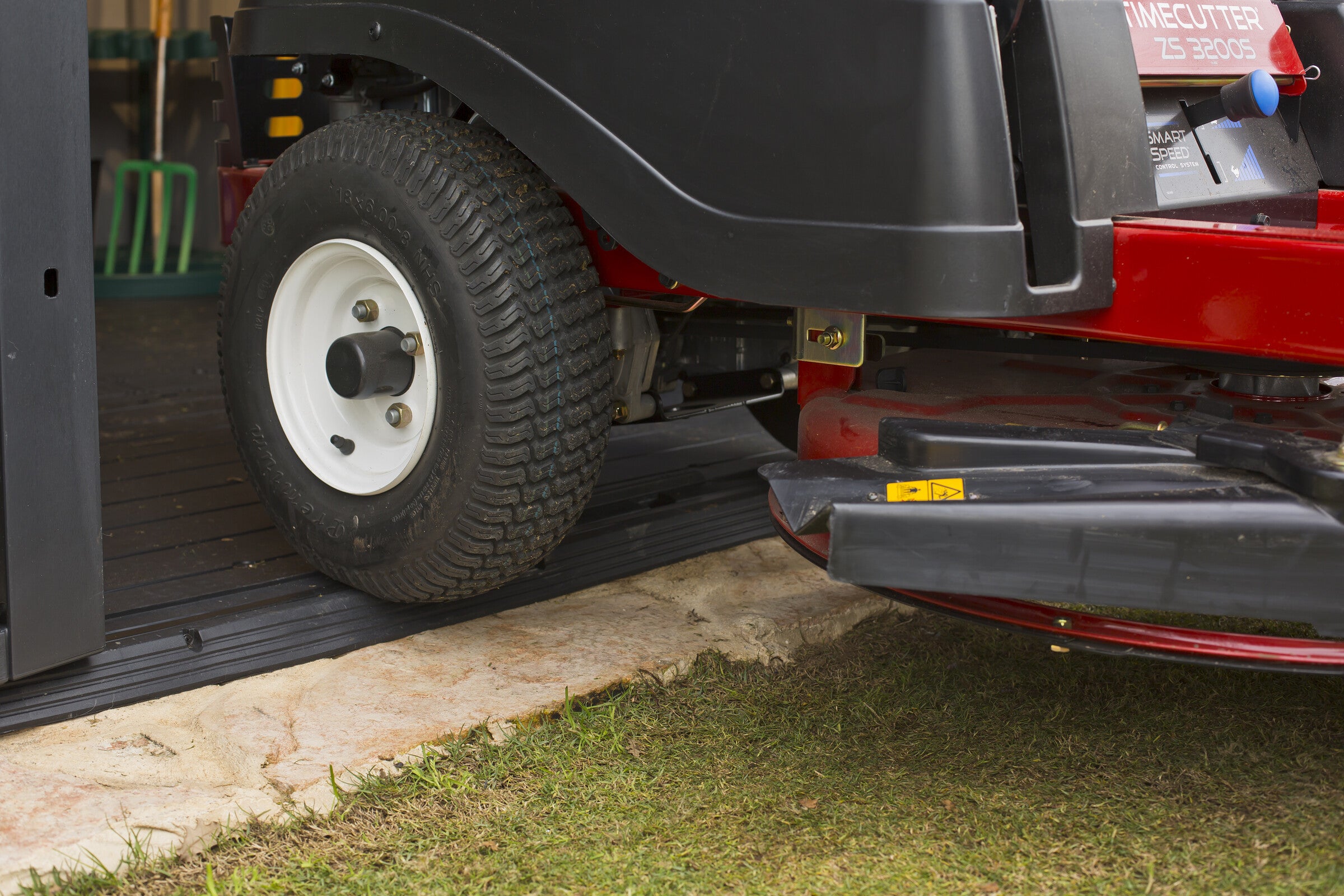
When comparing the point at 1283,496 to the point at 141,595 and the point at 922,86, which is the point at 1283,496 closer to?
the point at 922,86

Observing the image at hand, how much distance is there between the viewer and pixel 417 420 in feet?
7.59

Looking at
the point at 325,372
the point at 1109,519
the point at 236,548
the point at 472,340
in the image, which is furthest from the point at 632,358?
the point at 1109,519

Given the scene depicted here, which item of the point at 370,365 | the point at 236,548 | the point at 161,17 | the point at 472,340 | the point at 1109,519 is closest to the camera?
the point at 1109,519

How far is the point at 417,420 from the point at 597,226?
47 cm

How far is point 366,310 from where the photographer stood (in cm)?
234

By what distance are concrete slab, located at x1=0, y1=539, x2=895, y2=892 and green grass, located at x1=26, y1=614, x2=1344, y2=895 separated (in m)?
0.06

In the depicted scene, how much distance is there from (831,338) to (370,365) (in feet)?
2.71

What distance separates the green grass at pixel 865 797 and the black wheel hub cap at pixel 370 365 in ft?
2.15

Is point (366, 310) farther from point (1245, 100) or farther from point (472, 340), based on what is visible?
point (1245, 100)

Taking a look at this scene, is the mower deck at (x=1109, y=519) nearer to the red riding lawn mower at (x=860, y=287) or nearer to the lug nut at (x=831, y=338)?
the red riding lawn mower at (x=860, y=287)

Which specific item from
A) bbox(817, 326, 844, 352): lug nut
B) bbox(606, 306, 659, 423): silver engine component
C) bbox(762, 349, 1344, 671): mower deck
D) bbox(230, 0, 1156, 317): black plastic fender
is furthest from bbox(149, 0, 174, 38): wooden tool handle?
bbox(762, 349, 1344, 671): mower deck

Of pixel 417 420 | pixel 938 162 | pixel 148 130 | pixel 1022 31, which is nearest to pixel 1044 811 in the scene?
pixel 938 162

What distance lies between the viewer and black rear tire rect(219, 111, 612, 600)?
2.10 metres

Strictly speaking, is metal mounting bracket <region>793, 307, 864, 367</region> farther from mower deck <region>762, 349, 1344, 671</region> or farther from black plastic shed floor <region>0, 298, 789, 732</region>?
black plastic shed floor <region>0, 298, 789, 732</region>
